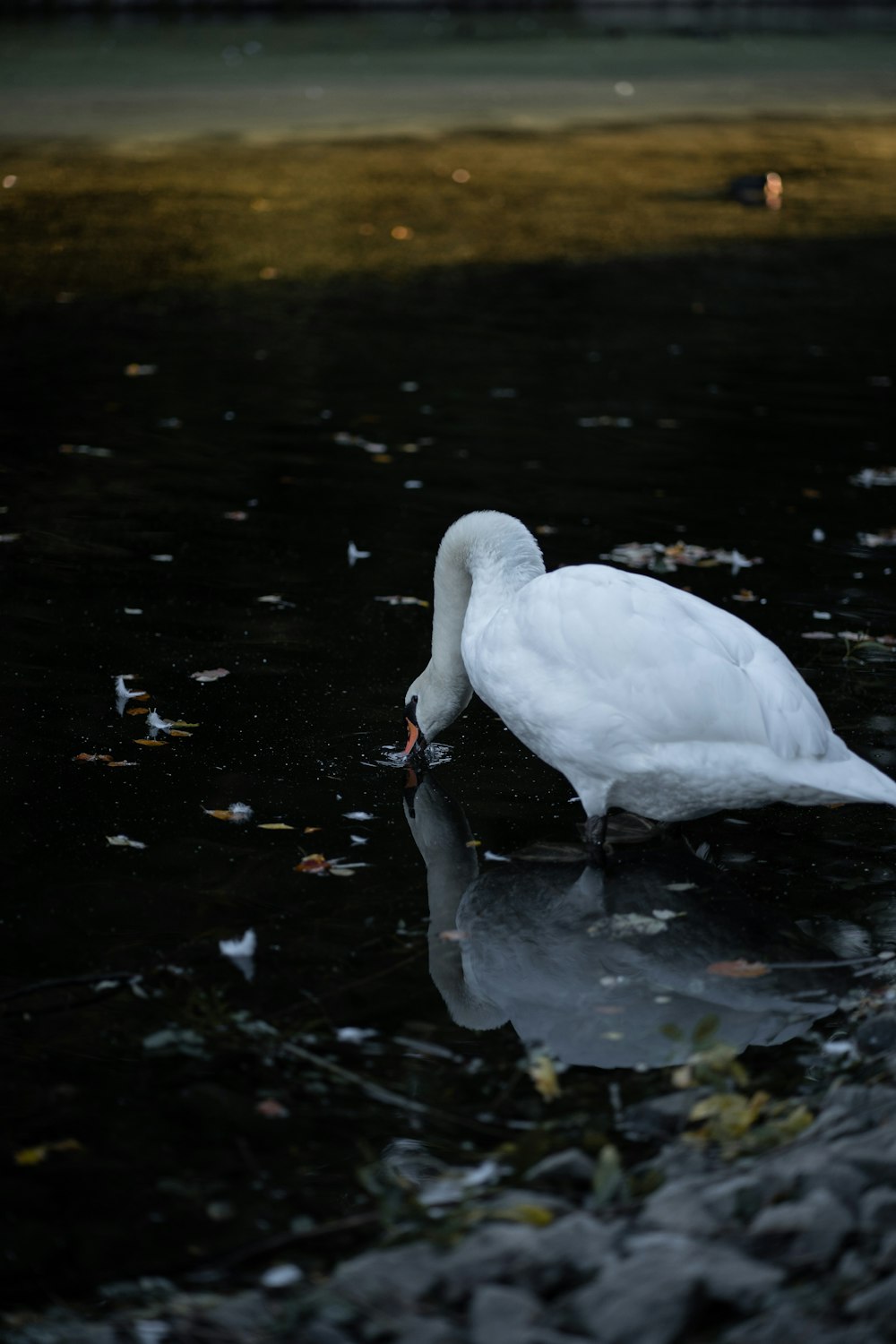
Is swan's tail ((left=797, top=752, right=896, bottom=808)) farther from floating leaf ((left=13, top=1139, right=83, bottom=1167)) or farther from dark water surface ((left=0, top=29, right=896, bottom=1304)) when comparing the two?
floating leaf ((left=13, top=1139, right=83, bottom=1167))

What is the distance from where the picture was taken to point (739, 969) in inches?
193

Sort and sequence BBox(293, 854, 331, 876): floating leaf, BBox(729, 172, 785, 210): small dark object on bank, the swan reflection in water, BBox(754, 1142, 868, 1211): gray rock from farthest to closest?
BBox(729, 172, 785, 210): small dark object on bank, BBox(293, 854, 331, 876): floating leaf, the swan reflection in water, BBox(754, 1142, 868, 1211): gray rock

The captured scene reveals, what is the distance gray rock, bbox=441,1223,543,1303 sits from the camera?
3273 millimetres

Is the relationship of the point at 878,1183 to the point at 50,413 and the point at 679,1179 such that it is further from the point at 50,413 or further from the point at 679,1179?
the point at 50,413

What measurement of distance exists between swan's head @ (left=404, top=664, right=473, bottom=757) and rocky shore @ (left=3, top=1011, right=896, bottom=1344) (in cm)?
263

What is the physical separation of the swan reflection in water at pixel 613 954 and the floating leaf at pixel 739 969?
0.7 inches

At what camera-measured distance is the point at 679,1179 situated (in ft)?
12.1

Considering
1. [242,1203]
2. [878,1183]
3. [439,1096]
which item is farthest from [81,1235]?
[878,1183]

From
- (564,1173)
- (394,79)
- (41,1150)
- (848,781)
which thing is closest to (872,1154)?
(564,1173)

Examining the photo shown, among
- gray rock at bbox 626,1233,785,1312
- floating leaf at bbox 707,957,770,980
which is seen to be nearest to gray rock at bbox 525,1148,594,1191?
gray rock at bbox 626,1233,785,1312

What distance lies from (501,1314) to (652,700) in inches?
87.6

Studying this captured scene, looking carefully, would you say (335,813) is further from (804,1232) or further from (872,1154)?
(804,1232)

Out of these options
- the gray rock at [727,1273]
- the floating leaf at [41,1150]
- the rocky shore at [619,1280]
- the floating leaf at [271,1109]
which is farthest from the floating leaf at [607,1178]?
the floating leaf at [41,1150]

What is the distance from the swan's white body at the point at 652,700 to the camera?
16.1ft
